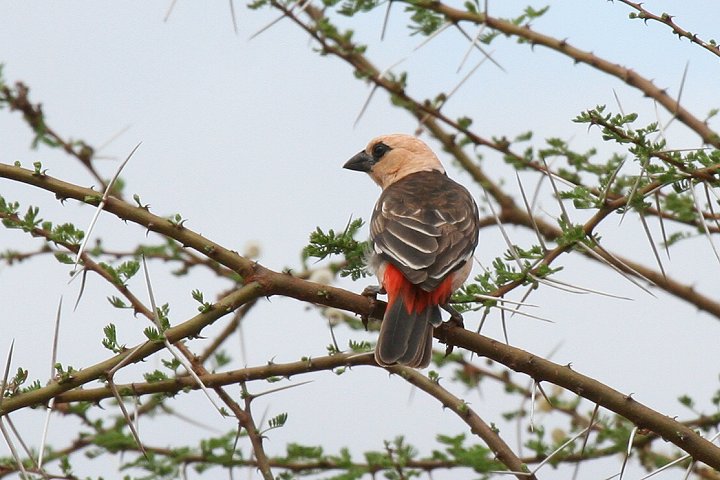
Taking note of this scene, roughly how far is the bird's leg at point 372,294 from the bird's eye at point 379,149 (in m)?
2.32

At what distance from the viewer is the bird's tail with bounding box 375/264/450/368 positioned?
3721mm

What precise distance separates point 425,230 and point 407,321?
0.63 meters

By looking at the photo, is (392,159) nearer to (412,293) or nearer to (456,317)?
(412,293)

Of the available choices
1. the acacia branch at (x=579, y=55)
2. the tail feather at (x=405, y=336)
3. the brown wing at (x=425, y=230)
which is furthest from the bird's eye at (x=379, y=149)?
the tail feather at (x=405, y=336)

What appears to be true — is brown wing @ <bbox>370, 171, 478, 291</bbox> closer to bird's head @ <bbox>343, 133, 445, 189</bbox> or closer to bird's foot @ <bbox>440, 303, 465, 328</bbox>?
bird's foot @ <bbox>440, 303, 465, 328</bbox>

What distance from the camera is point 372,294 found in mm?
3855

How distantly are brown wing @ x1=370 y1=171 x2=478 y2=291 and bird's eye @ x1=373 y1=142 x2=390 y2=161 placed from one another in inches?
43.1

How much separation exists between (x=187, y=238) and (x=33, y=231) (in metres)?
0.76

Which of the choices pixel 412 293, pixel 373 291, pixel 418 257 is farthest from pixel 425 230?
pixel 373 291

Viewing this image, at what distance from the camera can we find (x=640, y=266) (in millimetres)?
5195

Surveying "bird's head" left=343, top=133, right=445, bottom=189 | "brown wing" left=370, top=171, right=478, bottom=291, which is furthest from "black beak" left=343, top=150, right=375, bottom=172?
"brown wing" left=370, top=171, right=478, bottom=291

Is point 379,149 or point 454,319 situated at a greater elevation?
point 379,149

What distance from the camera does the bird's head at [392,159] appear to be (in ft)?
20.9

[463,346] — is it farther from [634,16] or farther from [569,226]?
[634,16]
